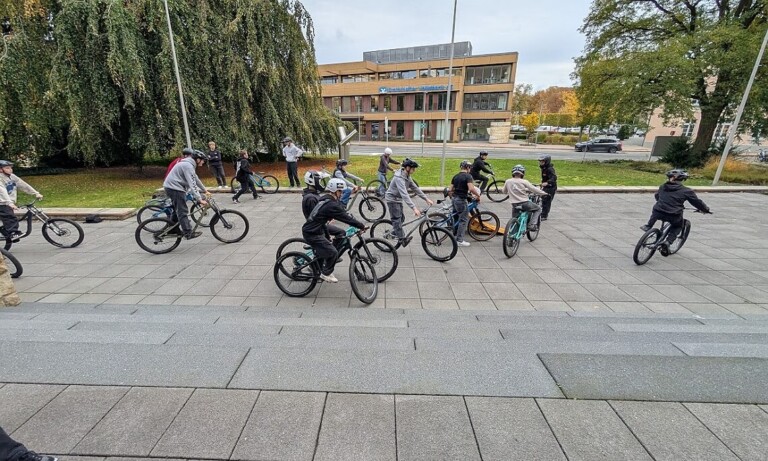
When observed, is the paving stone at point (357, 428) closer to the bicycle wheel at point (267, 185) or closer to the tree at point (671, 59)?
the bicycle wheel at point (267, 185)

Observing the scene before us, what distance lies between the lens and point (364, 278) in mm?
4648

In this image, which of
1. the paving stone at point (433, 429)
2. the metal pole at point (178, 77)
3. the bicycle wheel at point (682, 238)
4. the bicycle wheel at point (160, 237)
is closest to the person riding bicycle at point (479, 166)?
the bicycle wheel at point (682, 238)

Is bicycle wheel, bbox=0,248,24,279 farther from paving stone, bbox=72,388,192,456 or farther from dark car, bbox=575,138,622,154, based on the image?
dark car, bbox=575,138,622,154

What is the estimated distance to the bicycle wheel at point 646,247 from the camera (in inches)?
227

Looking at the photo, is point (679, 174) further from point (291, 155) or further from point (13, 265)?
point (13, 265)

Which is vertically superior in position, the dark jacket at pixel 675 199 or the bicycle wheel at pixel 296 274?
the dark jacket at pixel 675 199

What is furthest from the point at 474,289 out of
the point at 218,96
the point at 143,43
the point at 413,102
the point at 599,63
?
the point at 413,102

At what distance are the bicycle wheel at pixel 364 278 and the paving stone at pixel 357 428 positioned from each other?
207cm

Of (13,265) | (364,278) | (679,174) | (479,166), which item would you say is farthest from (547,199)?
(13,265)

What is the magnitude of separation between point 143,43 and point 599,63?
22.7 meters

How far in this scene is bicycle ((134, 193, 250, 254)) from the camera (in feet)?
20.9

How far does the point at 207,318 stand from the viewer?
374 centimetres

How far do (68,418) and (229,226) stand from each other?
16.9 feet

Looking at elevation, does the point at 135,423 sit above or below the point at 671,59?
below
